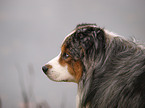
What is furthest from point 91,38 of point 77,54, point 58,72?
point 58,72

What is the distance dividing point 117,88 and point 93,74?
0.75ft

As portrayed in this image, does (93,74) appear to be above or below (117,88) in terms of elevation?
above

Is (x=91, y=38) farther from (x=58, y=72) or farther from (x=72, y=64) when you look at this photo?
(x=58, y=72)

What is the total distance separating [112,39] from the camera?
1.38m

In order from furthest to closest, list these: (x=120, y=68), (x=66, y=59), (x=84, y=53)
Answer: (x=66, y=59), (x=84, y=53), (x=120, y=68)

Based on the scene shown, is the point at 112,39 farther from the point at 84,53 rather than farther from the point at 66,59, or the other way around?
the point at 66,59

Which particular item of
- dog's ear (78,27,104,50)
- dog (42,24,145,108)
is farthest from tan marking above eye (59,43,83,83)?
dog's ear (78,27,104,50)

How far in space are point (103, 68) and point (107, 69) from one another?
3 centimetres

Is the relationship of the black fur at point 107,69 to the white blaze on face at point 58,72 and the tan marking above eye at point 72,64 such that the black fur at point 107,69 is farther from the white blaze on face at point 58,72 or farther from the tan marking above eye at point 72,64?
the white blaze on face at point 58,72

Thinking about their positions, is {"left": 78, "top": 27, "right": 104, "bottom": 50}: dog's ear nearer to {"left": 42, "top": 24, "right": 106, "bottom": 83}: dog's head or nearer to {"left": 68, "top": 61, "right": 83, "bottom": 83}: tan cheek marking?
{"left": 42, "top": 24, "right": 106, "bottom": 83}: dog's head

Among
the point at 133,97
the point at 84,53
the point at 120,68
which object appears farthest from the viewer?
the point at 84,53

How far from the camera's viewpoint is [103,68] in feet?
4.28

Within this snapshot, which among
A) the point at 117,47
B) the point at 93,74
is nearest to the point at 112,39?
the point at 117,47

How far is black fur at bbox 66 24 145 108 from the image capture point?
119 cm
